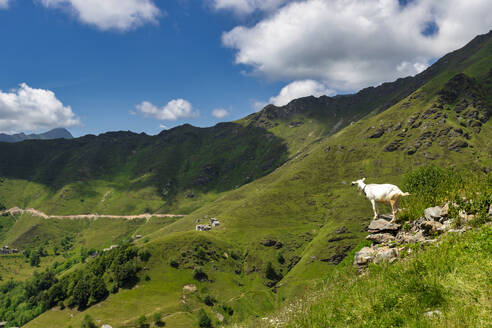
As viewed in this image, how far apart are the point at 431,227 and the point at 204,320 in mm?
172515

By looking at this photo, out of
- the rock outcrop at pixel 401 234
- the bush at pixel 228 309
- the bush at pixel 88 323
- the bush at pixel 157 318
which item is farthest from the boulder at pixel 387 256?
the bush at pixel 88 323

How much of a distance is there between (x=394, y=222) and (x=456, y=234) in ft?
22.9

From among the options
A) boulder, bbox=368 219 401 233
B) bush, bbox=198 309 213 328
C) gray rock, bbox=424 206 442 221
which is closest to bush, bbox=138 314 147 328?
bush, bbox=198 309 213 328

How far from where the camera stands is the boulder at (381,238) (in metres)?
17.1

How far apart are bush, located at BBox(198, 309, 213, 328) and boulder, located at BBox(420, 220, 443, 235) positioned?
562 feet

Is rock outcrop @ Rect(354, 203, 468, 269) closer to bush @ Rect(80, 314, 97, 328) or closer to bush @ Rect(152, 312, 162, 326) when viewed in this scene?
bush @ Rect(152, 312, 162, 326)

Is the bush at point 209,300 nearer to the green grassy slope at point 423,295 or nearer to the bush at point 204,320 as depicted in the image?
the bush at point 204,320

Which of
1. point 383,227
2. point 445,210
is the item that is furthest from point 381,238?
point 445,210

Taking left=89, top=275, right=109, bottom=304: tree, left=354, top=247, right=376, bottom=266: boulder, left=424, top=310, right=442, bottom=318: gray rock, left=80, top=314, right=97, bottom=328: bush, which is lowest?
left=80, top=314, right=97, bottom=328: bush

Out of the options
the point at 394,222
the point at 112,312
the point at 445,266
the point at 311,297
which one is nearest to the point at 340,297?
the point at 311,297

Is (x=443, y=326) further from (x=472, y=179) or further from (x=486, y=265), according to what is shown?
(x=472, y=179)

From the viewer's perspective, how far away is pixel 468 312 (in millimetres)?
6758

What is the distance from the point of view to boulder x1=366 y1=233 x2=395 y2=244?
1709cm

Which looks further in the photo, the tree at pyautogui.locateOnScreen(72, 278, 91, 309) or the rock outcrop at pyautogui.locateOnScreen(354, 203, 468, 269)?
the tree at pyautogui.locateOnScreen(72, 278, 91, 309)
